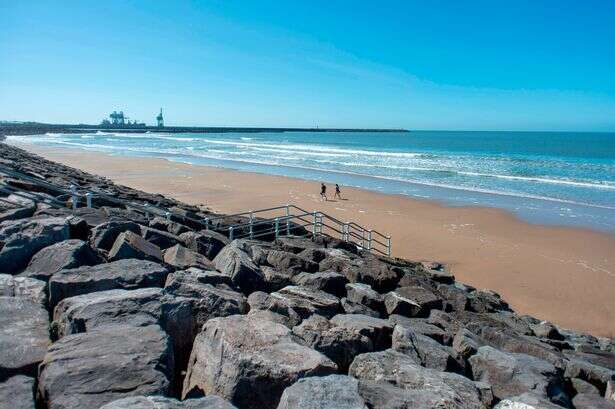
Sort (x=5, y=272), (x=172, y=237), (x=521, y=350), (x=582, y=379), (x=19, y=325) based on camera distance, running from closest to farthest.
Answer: (x=19, y=325), (x=5, y=272), (x=582, y=379), (x=521, y=350), (x=172, y=237)

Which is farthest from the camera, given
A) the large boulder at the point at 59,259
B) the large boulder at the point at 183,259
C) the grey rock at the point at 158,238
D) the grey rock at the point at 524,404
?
the grey rock at the point at 158,238

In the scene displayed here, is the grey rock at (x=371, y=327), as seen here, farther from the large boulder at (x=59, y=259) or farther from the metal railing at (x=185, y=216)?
the metal railing at (x=185, y=216)

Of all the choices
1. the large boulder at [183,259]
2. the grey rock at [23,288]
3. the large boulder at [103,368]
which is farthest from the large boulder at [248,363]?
the large boulder at [183,259]

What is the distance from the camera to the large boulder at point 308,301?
17.2 ft

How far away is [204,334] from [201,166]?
36.6 m

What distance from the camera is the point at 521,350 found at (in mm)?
5969

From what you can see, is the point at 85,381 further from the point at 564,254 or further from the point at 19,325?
the point at 564,254

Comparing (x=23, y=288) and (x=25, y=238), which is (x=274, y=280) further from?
(x=25, y=238)

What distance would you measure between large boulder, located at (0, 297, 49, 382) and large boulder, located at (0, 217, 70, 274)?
3.50 feet

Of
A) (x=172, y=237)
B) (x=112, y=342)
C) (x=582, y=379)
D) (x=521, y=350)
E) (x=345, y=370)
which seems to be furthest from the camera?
(x=172, y=237)

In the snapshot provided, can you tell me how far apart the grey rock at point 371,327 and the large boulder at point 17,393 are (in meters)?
2.83

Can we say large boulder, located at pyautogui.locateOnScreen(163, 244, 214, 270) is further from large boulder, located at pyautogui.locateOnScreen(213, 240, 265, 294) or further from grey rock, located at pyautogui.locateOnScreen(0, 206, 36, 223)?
grey rock, located at pyautogui.locateOnScreen(0, 206, 36, 223)

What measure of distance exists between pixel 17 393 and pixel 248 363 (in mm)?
1513

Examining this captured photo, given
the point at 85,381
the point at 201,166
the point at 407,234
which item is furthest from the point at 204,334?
the point at 201,166
